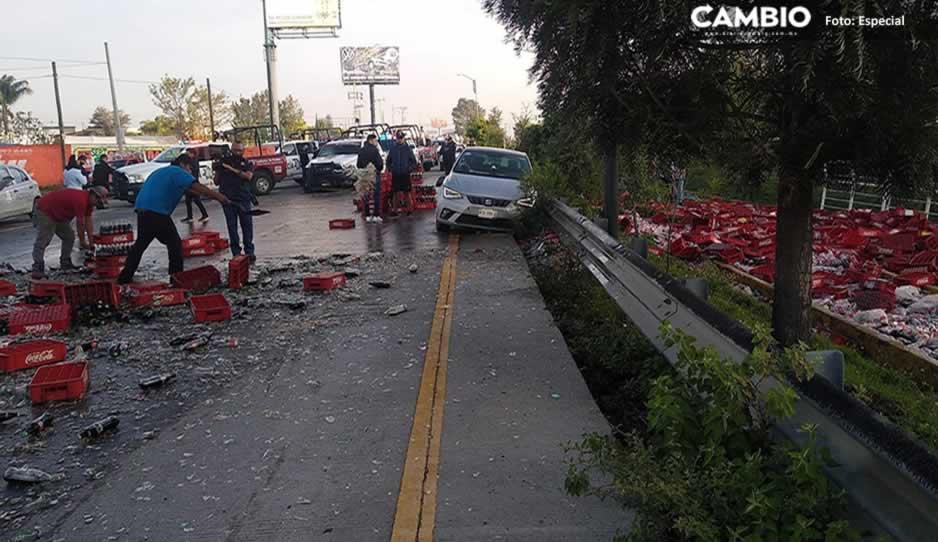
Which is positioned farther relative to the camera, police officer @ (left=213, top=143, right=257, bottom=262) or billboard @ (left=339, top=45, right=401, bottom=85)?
billboard @ (left=339, top=45, right=401, bottom=85)

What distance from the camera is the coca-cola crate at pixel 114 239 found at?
1187 cm

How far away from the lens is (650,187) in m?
8.33

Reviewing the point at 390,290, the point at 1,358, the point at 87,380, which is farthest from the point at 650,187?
the point at 1,358

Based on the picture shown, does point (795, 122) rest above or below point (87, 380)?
above

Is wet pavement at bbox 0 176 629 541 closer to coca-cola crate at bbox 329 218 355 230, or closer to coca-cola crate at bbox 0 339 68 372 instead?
coca-cola crate at bbox 0 339 68 372

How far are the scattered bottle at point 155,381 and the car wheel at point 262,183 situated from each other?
21.5m

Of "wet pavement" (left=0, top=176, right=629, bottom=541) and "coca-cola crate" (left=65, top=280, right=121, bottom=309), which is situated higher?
"coca-cola crate" (left=65, top=280, right=121, bottom=309)

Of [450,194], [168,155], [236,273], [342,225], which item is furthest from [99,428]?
[168,155]

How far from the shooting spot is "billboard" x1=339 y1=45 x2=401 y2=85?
272ft

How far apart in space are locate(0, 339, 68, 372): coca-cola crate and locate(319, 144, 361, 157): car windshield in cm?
2138

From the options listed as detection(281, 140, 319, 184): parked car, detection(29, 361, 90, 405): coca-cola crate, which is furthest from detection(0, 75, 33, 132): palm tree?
detection(29, 361, 90, 405): coca-cola crate

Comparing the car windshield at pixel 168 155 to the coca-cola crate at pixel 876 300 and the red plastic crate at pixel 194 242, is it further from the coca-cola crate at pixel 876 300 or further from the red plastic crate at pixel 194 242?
→ the coca-cola crate at pixel 876 300

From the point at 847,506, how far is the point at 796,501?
158mm

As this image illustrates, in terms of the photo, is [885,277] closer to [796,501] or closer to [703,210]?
[703,210]
